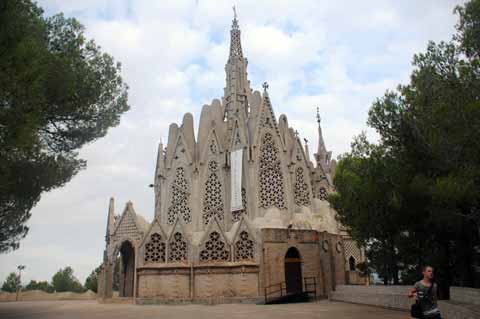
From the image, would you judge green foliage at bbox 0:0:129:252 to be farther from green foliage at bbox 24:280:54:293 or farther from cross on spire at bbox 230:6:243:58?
green foliage at bbox 24:280:54:293

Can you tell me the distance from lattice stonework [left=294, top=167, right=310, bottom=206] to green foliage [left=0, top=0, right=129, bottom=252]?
15.8 m

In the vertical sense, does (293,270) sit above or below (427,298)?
below

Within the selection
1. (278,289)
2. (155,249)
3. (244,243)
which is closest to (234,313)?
(278,289)

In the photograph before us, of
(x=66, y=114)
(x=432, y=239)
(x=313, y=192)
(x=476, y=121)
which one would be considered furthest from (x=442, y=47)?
(x=313, y=192)

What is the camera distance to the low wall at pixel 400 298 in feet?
38.5

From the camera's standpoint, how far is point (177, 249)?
23.8 metres

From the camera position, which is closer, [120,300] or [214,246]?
[214,246]

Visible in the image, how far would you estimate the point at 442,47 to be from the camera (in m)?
14.2

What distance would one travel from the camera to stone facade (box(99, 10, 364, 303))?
22875mm


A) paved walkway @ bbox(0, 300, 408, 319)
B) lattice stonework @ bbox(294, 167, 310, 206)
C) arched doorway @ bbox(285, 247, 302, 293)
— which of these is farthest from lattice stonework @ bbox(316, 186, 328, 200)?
paved walkway @ bbox(0, 300, 408, 319)

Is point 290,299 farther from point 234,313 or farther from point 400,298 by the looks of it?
point 234,313

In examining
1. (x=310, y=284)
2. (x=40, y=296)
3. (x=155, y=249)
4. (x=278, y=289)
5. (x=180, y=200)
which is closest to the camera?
(x=278, y=289)

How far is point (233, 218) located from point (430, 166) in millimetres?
15956

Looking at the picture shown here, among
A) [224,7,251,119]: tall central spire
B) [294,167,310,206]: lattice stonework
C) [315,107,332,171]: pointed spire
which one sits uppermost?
[224,7,251,119]: tall central spire
